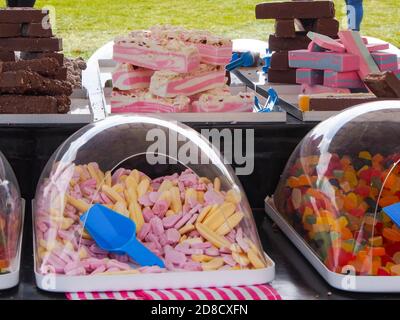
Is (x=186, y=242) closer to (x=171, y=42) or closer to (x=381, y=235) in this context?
(x=381, y=235)

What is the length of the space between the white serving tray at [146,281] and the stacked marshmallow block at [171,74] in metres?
0.80

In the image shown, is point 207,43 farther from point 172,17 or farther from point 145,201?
point 172,17

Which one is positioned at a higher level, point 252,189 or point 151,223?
point 151,223

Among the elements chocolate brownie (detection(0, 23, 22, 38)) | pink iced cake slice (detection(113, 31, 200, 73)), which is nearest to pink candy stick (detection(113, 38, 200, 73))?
pink iced cake slice (detection(113, 31, 200, 73))

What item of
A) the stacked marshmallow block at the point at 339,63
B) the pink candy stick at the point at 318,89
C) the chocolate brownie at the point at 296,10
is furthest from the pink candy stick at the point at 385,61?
the chocolate brownie at the point at 296,10

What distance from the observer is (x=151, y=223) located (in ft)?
4.48

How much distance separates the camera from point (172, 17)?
8.12m

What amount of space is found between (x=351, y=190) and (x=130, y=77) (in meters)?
0.85

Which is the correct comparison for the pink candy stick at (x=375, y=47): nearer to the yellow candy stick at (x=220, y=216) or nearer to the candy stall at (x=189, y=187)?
the candy stall at (x=189, y=187)

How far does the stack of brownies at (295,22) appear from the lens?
267cm

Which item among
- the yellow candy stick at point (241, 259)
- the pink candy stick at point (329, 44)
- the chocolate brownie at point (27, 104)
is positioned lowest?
the yellow candy stick at point (241, 259)

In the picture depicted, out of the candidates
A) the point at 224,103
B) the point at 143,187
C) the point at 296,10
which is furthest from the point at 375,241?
the point at 296,10
